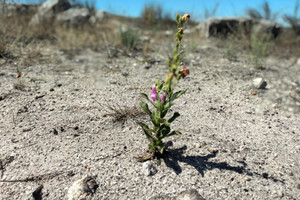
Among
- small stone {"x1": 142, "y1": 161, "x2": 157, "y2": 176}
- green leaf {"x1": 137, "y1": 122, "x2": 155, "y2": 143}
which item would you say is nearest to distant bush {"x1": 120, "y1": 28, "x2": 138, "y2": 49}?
green leaf {"x1": 137, "y1": 122, "x2": 155, "y2": 143}

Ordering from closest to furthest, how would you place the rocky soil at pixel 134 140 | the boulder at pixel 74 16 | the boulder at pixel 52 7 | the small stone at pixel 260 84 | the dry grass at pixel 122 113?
the rocky soil at pixel 134 140 → the dry grass at pixel 122 113 → the small stone at pixel 260 84 → the boulder at pixel 74 16 → the boulder at pixel 52 7

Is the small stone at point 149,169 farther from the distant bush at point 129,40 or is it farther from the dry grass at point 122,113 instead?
the distant bush at point 129,40

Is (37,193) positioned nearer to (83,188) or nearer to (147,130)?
(83,188)

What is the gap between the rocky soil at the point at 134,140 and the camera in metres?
1.73

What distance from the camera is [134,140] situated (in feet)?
6.99

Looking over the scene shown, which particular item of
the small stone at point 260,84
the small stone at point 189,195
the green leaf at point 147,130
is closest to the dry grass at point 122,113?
the green leaf at point 147,130

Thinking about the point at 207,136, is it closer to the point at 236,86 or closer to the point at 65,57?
the point at 236,86

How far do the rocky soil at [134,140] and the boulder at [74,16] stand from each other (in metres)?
5.01

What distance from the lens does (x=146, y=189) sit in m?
1.70

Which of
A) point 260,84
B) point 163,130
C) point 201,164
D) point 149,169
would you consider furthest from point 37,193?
point 260,84

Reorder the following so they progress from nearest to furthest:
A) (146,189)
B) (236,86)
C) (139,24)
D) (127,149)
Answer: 1. (146,189)
2. (127,149)
3. (236,86)
4. (139,24)

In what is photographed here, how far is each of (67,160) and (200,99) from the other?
1568mm

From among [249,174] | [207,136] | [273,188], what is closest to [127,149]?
[207,136]

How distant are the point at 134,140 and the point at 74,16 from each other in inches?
287
